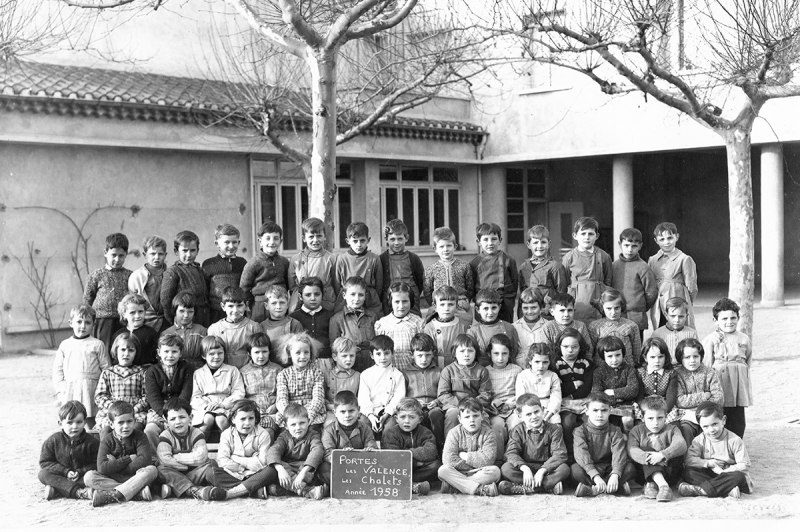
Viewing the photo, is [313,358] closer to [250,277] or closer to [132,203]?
[250,277]

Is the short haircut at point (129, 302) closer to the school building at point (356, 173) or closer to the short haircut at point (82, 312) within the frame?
the short haircut at point (82, 312)

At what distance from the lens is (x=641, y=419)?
6.48 meters

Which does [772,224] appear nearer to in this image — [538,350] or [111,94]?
[111,94]

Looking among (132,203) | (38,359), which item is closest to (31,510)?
(38,359)

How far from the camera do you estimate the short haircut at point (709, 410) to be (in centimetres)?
608

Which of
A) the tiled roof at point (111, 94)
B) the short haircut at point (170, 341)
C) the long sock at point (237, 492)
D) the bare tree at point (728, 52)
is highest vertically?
the tiled roof at point (111, 94)

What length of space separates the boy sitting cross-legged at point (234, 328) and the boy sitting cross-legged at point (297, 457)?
816 millimetres

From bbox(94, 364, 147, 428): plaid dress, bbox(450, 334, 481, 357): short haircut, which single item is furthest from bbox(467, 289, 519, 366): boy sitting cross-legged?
bbox(94, 364, 147, 428): plaid dress

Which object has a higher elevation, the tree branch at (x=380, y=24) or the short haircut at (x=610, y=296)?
the tree branch at (x=380, y=24)

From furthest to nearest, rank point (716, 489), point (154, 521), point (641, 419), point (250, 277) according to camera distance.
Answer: point (250, 277), point (641, 419), point (716, 489), point (154, 521)

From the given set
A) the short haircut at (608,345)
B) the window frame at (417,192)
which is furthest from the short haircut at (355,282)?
the window frame at (417,192)

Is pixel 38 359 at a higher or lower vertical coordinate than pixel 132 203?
lower

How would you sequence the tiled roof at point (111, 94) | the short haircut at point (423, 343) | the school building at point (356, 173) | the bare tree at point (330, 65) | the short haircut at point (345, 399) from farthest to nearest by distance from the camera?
the school building at point (356, 173)
the tiled roof at point (111, 94)
the bare tree at point (330, 65)
the short haircut at point (423, 343)
the short haircut at point (345, 399)

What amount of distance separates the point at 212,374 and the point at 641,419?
3.01 m
